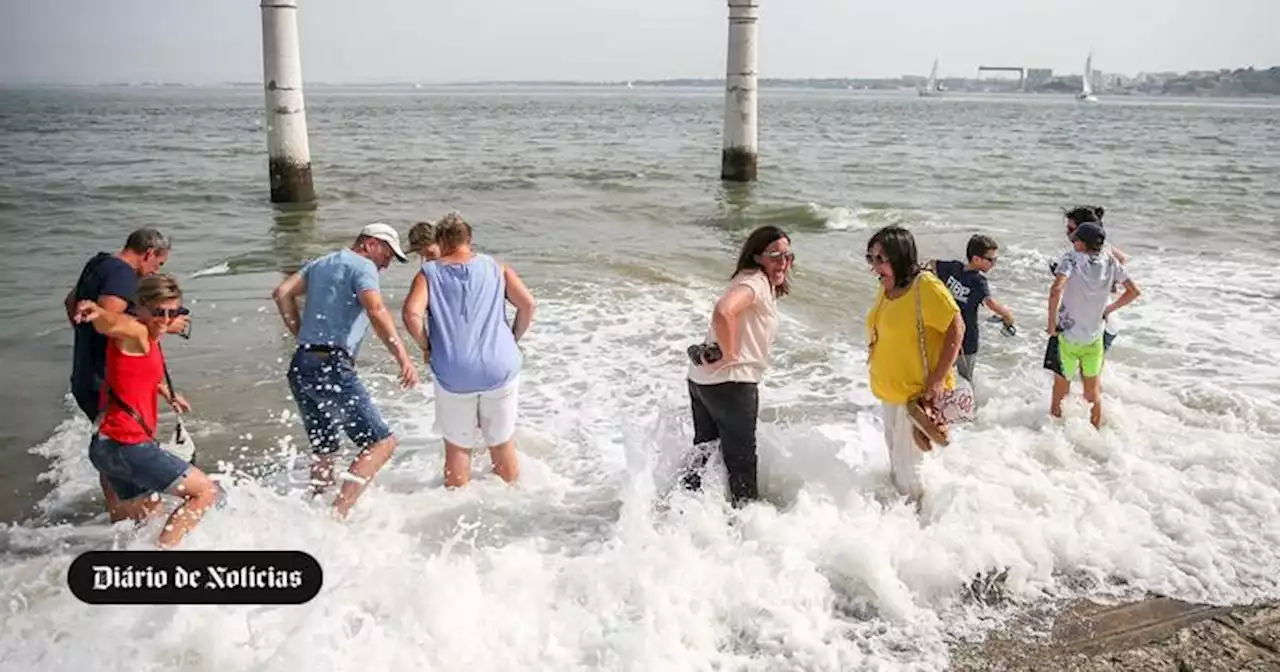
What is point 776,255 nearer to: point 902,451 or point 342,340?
point 902,451

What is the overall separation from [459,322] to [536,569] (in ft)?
4.35

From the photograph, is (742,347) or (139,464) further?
(742,347)

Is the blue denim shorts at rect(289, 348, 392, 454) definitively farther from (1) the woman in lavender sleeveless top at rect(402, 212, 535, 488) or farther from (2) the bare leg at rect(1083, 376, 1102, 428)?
(2) the bare leg at rect(1083, 376, 1102, 428)

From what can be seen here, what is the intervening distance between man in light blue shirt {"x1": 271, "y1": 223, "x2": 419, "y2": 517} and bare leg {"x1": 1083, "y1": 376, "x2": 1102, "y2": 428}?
4592 mm

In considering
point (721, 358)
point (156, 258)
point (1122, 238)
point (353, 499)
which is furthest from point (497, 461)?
point (1122, 238)

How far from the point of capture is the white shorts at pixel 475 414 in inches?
208

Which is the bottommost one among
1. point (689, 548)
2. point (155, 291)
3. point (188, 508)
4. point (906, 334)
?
point (689, 548)

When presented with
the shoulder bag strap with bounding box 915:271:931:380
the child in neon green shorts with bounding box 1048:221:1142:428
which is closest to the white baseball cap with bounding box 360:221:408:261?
the shoulder bag strap with bounding box 915:271:931:380

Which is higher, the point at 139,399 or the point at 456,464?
the point at 139,399

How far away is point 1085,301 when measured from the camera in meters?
6.62

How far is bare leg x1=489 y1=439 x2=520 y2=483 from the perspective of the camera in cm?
562

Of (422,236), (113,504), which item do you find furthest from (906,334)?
(113,504)

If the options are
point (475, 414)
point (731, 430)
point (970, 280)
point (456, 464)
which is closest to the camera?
point (731, 430)

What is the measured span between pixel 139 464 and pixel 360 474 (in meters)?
1.15
